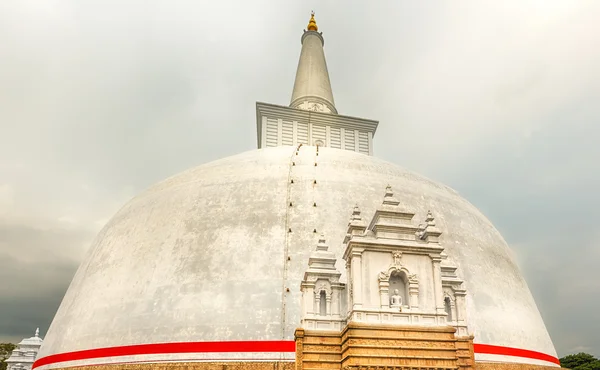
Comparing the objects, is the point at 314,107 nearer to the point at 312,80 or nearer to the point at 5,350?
the point at 312,80

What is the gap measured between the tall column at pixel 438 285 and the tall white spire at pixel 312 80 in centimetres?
2401

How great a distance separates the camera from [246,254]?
21156mm

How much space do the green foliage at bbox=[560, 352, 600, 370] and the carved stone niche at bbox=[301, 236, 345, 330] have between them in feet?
130

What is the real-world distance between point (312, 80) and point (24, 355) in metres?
34.0

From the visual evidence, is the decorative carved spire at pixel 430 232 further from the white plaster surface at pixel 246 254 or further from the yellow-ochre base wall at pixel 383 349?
the white plaster surface at pixel 246 254

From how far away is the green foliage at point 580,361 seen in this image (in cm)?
4625

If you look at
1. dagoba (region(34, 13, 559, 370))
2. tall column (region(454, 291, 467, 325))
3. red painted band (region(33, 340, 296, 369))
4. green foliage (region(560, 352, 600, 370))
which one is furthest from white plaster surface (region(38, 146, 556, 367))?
green foliage (region(560, 352, 600, 370))

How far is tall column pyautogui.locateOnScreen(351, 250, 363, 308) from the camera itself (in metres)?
14.9

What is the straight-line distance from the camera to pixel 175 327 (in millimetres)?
19641

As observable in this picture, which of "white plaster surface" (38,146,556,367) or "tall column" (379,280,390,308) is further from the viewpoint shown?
"white plaster surface" (38,146,556,367)

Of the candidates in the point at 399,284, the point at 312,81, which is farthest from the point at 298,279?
the point at 312,81

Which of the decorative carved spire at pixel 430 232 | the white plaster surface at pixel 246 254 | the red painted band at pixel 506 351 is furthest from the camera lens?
the red painted band at pixel 506 351

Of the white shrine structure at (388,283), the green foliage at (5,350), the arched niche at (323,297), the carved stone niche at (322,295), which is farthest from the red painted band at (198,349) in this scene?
the green foliage at (5,350)

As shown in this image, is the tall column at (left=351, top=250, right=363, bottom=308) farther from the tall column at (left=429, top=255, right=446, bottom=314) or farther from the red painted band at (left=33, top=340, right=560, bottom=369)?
the red painted band at (left=33, top=340, right=560, bottom=369)
